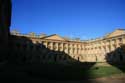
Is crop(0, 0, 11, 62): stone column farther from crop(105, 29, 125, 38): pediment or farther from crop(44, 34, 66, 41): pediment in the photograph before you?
crop(105, 29, 125, 38): pediment

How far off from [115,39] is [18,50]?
32331 millimetres

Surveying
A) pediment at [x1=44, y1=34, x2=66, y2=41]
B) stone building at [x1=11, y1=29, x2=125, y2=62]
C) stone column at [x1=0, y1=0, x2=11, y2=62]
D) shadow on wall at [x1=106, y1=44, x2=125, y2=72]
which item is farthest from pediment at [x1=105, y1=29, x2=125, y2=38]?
stone column at [x1=0, y1=0, x2=11, y2=62]

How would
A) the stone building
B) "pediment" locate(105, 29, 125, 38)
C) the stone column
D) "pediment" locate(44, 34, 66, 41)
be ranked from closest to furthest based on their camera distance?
the stone column → "pediment" locate(105, 29, 125, 38) → the stone building → "pediment" locate(44, 34, 66, 41)

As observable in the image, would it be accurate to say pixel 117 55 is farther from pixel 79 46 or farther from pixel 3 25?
pixel 3 25

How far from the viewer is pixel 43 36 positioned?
212 ft

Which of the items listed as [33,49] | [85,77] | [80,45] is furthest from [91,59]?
[85,77]

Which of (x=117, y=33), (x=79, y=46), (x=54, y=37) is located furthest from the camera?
(x=79, y=46)

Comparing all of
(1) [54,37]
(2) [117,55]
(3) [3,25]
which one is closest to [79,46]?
(1) [54,37]

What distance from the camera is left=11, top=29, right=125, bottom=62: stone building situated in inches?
2342

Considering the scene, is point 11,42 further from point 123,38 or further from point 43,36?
point 123,38

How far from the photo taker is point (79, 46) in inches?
2854

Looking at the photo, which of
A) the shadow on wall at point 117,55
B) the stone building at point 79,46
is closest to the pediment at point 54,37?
the stone building at point 79,46

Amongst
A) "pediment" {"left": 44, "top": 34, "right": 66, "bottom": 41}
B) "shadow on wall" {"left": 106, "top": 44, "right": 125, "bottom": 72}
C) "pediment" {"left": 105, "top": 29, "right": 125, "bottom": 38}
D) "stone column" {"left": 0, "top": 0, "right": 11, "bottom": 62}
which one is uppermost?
"pediment" {"left": 105, "top": 29, "right": 125, "bottom": 38}

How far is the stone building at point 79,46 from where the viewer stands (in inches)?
2342
